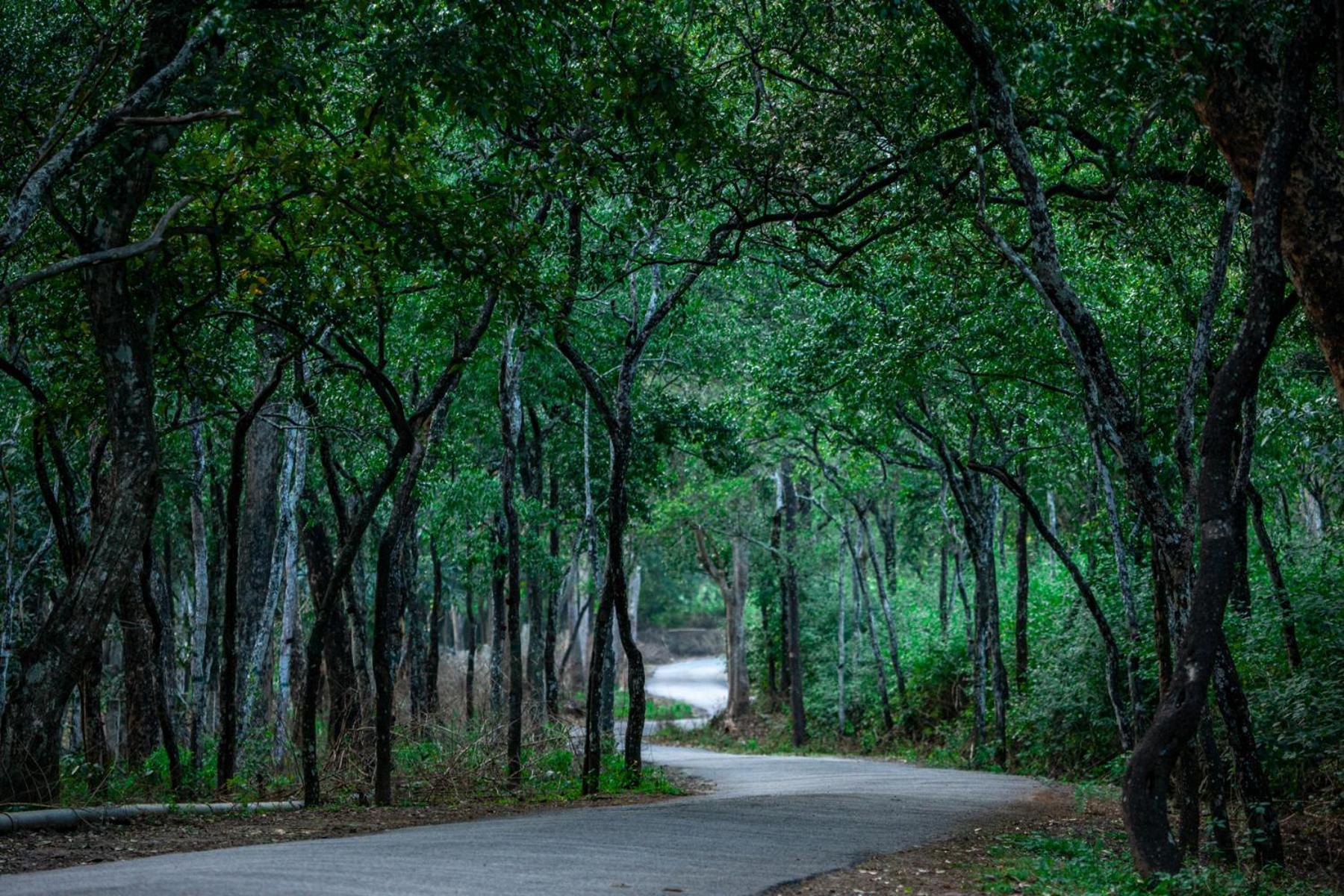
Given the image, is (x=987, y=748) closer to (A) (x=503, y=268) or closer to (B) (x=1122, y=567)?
(B) (x=1122, y=567)

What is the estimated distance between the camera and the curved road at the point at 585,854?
5.51m

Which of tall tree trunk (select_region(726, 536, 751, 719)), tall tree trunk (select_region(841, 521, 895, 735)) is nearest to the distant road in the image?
tall tree trunk (select_region(726, 536, 751, 719))

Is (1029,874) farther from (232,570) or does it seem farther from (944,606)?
(944,606)

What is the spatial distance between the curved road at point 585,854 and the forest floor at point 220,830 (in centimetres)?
57

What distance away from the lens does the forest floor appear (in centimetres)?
730

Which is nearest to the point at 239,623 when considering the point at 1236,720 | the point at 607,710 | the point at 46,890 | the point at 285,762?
the point at 285,762

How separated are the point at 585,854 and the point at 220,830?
3721 millimetres

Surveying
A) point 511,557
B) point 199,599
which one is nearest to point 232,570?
point 511,557

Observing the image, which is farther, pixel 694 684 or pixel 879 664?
pixel 694 684

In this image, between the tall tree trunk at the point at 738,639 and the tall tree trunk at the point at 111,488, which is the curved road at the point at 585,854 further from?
the tall tree trunk at the point at 738,639

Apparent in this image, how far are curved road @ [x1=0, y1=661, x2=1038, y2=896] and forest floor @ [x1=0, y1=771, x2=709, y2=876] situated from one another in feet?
1.88

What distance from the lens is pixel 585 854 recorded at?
692 cm

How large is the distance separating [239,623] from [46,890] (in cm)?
1253

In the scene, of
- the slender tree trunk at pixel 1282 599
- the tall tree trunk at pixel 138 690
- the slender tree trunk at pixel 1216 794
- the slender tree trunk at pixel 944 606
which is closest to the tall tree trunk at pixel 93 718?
the tall tree trunk at pixel 138 690
